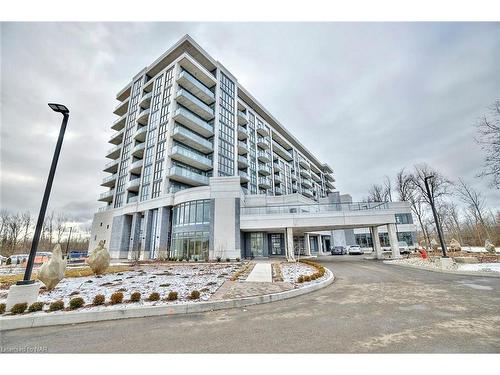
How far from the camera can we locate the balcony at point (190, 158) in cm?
3378

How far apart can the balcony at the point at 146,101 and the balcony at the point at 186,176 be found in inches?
694

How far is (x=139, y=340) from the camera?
493 centimetres

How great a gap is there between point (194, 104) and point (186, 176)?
12.7 metres

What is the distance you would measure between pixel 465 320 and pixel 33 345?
1014 cm

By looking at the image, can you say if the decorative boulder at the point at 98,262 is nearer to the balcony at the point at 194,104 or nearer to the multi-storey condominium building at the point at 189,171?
the multi-storey condominium building at the point at 189,171

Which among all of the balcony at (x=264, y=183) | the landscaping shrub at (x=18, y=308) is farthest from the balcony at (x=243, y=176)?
the landscaping shrub at (x=18, y=308)

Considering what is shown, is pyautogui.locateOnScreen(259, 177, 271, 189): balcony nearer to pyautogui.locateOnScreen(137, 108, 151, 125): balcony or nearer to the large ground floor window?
the large ground floor window

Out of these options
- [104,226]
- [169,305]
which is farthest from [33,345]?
[104,226]

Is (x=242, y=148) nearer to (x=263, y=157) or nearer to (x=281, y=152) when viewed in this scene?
(x=263, y=157)

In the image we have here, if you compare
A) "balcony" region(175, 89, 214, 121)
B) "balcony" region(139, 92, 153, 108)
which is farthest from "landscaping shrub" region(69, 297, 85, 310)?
"balcony" region(139, 92, 153, 108)

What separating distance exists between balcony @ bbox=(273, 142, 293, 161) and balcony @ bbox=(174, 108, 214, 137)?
904 inches

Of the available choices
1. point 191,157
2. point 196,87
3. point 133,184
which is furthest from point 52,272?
point 196,87

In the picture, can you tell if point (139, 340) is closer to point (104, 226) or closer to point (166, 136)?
point (166, 136)

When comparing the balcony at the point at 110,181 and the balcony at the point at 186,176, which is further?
the balcony at the point at 110,181
